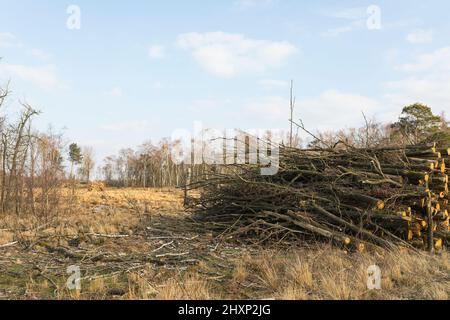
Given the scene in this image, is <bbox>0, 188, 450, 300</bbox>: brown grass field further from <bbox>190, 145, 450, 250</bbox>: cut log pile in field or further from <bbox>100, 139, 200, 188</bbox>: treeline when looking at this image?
<bbox>100, 139, 200, 188</bbox>: treeline

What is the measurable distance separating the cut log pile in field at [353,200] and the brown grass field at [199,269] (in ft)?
1.50

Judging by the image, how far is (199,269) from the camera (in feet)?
16.8

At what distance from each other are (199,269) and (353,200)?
363cm

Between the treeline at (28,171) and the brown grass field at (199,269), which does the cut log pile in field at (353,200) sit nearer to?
the brown grass field at (199,269)

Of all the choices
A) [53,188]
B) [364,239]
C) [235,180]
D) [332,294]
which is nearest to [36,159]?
[53,188]

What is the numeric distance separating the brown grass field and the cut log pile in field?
46cm

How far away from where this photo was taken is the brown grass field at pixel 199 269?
13.5ft

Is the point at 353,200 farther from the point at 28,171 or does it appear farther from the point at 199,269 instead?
the point at 28,171

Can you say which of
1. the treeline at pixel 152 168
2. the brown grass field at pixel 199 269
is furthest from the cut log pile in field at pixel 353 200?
the treeline at pixel 152 168

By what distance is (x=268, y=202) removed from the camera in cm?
795

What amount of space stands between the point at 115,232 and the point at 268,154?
3.70m

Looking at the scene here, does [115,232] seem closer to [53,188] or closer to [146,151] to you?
[53,188]

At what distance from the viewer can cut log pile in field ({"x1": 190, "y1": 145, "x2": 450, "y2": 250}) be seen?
22.5ft

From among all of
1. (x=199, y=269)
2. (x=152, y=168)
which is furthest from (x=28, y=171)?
(x=152, y=168)
